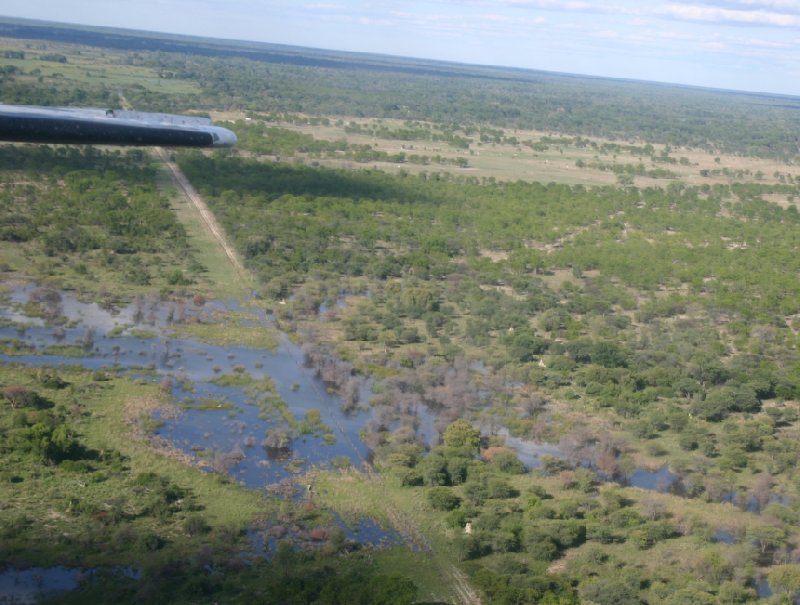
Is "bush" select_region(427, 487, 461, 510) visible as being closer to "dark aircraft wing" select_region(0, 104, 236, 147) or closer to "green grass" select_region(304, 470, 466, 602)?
"green grass" select_region(304, 470, 466, 602)

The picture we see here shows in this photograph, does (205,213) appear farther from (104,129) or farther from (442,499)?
(104,129)

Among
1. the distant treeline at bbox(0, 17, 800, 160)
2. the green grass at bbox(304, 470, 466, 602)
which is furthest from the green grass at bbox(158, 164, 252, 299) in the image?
the distant treeline at bbox(0, 17, 800, 160)

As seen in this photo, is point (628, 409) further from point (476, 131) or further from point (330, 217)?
point (476, 131)

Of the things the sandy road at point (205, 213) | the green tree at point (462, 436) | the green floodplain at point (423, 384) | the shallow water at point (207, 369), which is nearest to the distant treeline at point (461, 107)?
the sandy road at point (205, 213)

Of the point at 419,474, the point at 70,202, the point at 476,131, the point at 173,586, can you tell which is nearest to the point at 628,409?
the point at 419,474

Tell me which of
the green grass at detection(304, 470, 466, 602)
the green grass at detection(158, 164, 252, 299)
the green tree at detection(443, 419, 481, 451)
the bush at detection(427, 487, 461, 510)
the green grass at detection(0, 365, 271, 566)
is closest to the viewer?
the green grass at detection(0, 365, 271, 566)

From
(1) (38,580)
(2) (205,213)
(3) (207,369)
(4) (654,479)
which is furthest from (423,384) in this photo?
(2) (205,213)
